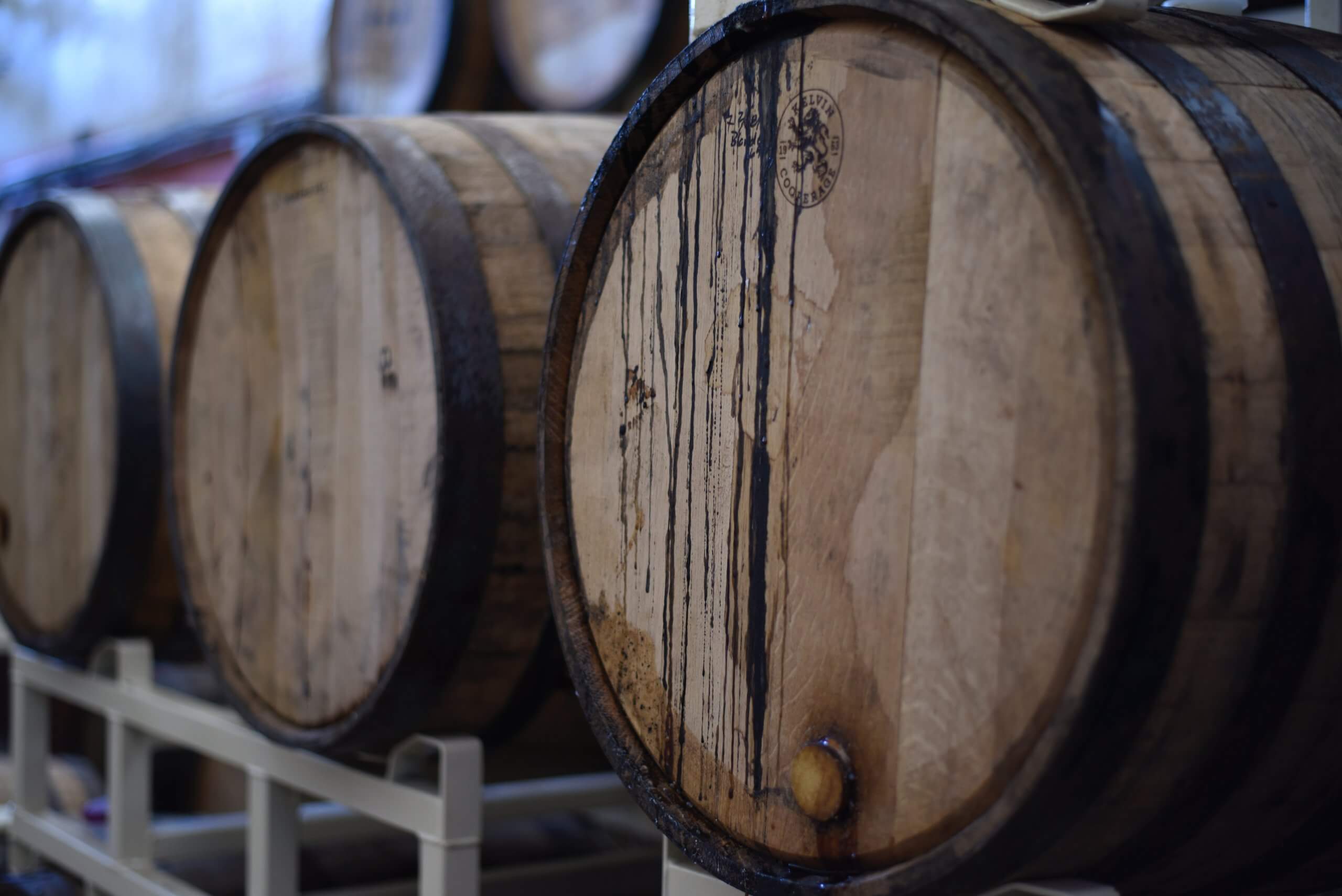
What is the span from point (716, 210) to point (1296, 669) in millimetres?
577

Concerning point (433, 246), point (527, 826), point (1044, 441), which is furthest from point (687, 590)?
point (527, 826)

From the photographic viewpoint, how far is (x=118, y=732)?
262 centimetres

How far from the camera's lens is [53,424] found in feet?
9.24

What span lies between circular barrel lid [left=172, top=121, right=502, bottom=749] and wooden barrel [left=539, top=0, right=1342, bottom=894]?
42 centimetres

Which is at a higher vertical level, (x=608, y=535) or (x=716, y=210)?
(x=716, y=210)

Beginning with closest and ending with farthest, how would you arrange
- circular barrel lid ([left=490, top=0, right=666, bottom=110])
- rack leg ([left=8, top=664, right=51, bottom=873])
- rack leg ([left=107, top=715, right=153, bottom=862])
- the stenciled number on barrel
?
the stenciled number on barrel < rack leg ([left=107, top=715, right=153, bottom=862]) < circular barrel lid ([left=490, top=0, right=666, bottom=110]) < rack leg ([left=8, top=664, right=51, bottom=873])

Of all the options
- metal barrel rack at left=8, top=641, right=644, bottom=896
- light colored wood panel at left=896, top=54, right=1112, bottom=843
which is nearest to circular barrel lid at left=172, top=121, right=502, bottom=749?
metal barrel rack at left=8, top=641, right=644, bottom=896

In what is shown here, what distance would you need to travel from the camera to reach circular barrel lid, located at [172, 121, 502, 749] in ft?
5.53

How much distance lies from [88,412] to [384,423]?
3.82 ft

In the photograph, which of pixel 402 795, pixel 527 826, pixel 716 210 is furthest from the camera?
pixel 527 826

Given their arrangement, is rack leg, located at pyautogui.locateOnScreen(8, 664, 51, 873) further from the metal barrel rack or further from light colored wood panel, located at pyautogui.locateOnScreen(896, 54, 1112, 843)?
light colored wood panel, located at pyautogui.locateOnScreen(896, 54, 1112, 843)

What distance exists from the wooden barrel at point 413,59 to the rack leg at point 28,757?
1420 mm

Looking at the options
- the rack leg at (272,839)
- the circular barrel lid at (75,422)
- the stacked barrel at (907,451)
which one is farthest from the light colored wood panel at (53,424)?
the stacked barrel at (907,451)

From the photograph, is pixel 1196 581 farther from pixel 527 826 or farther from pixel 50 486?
pixel 50 486
